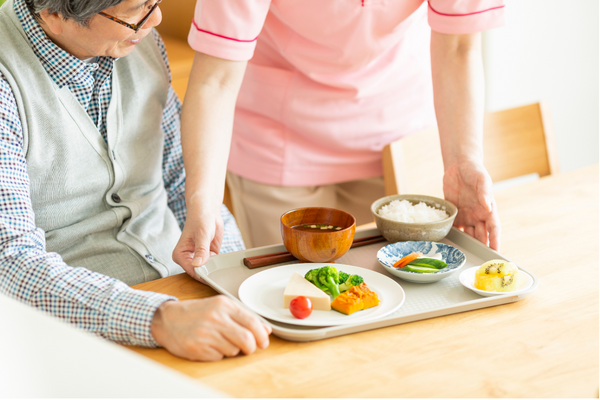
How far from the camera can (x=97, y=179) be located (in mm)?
1306

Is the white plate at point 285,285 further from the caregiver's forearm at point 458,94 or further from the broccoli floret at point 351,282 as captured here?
the caregiver's forearm at point 458,94

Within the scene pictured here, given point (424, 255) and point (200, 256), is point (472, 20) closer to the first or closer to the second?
point (424, 255)

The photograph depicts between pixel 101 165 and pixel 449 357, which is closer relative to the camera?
pixel 449 357

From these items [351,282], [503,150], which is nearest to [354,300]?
[351,282]

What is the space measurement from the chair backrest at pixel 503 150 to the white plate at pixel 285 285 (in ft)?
2.01

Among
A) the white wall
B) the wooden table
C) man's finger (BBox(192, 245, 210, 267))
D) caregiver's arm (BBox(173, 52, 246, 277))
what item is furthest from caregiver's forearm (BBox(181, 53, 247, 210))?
the white wall

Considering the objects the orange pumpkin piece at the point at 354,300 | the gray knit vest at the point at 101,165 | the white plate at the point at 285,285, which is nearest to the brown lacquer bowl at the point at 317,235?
the white plate at the point at 285,285

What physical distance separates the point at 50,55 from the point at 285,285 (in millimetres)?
669

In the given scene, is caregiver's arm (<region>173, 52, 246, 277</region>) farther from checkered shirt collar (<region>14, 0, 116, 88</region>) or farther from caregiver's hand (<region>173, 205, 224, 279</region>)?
checkered shirt collar (<region>14, 0, 116, 88</region>)

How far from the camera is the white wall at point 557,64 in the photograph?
2.83 m

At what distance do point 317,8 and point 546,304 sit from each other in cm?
83

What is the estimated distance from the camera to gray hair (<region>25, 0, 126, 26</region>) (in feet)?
3.53

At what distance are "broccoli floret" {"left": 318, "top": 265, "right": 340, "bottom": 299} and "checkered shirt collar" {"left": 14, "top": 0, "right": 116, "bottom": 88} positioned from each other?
66 centimetres

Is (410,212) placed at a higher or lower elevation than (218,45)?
lower
